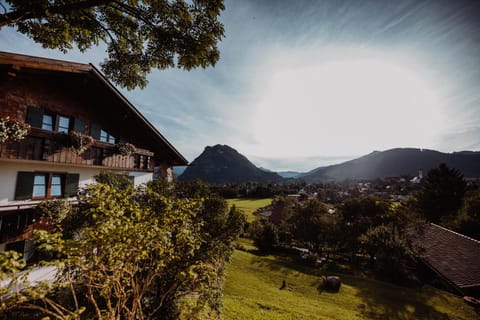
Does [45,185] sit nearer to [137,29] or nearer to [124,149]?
[124,149]

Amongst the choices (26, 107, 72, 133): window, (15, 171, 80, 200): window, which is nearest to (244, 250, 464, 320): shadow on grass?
(15, 171, 80, 200): window

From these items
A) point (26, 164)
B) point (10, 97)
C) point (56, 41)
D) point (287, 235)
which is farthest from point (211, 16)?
point (287, 235)

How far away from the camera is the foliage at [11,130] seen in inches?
322

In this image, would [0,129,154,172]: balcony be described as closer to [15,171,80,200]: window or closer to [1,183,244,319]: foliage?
[15,171,80,200]: window

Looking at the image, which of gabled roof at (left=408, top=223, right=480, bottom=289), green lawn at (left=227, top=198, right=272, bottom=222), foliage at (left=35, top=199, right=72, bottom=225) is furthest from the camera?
green lawn at (left=227, top=198, right=272, bottom=222)

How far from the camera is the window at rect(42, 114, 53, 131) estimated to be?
36.1 ft

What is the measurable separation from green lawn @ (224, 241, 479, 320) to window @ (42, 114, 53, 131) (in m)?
14.0

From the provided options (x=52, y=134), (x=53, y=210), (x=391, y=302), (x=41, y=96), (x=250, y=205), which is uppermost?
(x=41, y=96)

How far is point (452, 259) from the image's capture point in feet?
67.6

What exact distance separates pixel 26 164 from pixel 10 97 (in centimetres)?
336

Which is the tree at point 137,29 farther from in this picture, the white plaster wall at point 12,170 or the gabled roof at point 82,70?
the white plaster wall at point 12,170

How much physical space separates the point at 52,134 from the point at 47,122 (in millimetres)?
1639

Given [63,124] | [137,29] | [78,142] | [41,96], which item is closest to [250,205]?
[63,124]

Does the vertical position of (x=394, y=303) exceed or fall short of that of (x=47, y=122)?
it falls short
